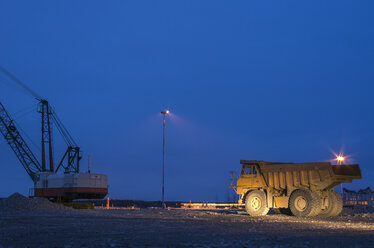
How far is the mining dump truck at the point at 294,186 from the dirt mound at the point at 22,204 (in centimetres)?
1619

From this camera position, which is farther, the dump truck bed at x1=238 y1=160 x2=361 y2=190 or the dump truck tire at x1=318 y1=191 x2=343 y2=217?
the dump truck tire at x1=318 y1=191 x2=343 y2=217

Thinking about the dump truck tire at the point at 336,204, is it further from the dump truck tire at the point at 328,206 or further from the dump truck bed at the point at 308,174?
the dump truck bed at the point at 308,174

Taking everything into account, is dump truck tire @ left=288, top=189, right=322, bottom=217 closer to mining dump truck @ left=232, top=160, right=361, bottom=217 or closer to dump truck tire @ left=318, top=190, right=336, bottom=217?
mining dump truck @ left=232, top=160, right=361, bottom=217

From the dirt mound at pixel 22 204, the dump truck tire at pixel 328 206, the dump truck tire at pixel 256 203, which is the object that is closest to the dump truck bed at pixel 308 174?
the dump truck tire at pixel 328 206

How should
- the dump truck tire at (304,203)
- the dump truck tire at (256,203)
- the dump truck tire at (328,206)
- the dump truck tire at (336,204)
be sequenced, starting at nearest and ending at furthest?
the dump truck tire at (304,203)
the dump truck tire at (328,206)
the dump truck tire at (336,204)
the dump truck tire at (256,203)

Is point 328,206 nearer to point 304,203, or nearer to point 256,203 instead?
point 304,203

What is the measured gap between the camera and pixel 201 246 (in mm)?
10008

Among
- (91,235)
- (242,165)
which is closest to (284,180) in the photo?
(242,165)

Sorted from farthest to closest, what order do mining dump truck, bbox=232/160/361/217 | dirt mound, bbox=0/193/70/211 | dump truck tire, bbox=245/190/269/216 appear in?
dirt mound, bbox=0/193/70/211 → dump truck tire, bbox=245/190/269/216 → mining dump truck, bbox=232/160/361/217

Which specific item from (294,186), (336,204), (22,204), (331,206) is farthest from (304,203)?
(22,204)

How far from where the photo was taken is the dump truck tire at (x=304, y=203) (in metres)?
22.7

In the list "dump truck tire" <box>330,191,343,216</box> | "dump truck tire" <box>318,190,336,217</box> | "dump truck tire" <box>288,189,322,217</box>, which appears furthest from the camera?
"dump truck tire" <box>330,191,343,216</box>

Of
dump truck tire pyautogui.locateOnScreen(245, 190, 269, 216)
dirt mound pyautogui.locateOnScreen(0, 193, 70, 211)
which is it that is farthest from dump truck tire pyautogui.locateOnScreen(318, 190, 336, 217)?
dirt mound pyautogui.locateOnScreen(0, 193, 70, 211)

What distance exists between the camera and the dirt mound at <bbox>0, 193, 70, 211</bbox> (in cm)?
3144
